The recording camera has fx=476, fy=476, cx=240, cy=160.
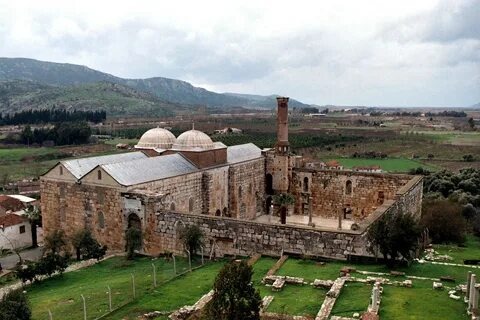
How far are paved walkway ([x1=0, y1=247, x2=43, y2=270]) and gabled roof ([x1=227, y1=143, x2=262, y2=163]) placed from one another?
14590mm

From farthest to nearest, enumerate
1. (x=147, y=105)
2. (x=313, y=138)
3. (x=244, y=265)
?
(x=147, y=105)
(x=313, y=138)
(x=244, y=265)

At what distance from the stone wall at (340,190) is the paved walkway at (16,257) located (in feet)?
62.6

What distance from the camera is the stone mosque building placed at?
21781mm

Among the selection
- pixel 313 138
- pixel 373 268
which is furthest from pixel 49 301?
pixel 313 138

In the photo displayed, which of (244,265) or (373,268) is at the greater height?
(244,265)

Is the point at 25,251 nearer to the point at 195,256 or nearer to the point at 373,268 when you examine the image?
the point at 195,256

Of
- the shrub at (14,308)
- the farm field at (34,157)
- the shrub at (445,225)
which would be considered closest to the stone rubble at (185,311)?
the shrub at (14,308)

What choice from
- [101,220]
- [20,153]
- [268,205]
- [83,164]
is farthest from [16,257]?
[20,153]

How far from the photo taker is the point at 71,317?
15.5m

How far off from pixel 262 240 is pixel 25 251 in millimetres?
17002

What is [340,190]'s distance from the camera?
38000 millimetres

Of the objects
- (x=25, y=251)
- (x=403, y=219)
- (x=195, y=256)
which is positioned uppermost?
(x=403, y=219)

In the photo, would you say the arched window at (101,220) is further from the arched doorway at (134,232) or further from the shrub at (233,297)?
the shrub at (233,297)

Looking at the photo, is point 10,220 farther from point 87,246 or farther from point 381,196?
point 381,196
